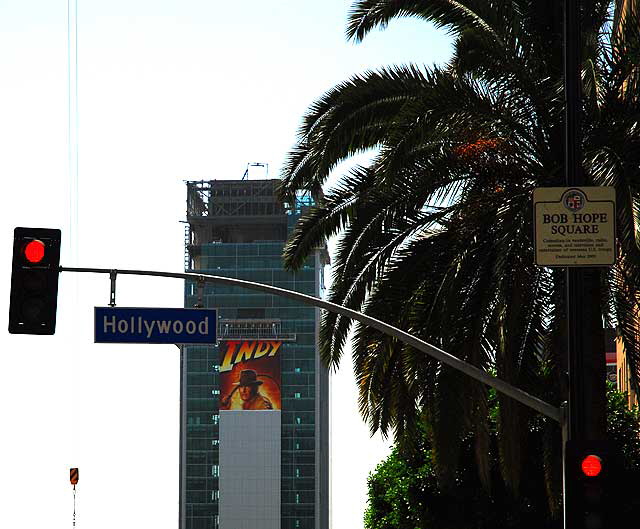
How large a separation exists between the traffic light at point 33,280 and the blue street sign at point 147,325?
209 cm

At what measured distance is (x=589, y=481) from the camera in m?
15.2

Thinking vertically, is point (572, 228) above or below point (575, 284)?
above

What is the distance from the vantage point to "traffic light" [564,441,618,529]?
15.1 meters

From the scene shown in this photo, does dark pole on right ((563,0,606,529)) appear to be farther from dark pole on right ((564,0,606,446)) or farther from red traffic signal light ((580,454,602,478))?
red traffic signal light ((580,454,602,478))

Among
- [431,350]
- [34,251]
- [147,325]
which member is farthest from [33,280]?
[431,350]

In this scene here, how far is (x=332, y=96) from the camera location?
2547 centimetres

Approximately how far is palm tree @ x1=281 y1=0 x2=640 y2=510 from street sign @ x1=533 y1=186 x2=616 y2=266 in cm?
444

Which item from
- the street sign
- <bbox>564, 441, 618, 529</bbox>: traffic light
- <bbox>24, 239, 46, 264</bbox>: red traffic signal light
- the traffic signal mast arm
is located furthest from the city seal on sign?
<bbox>24, 239, 46, 264</bbox>: red traffic signal light

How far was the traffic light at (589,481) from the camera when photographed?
15.1 meters

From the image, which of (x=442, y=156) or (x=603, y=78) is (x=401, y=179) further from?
(x=603, y=78)

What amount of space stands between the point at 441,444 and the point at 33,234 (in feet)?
28.1

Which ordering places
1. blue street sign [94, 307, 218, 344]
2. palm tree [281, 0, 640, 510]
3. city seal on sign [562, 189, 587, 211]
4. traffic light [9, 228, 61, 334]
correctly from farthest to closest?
palm tree [281, 0, 640, 510] → blue street sign [94, 307, 218, 344] → traffic light [9, 228, 61, 334] → city seal on sign [562, 189, 587, 211]

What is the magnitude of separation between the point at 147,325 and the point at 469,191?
6682 mm

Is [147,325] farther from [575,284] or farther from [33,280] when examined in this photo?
[575,284]
